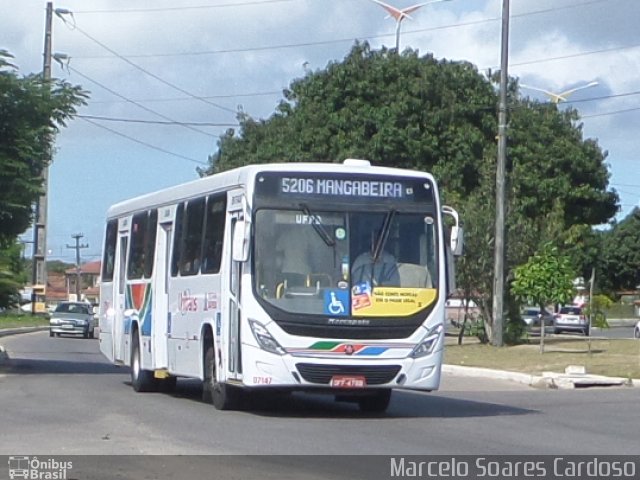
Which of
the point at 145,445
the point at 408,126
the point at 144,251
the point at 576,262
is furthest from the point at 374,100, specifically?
the point at 145,445

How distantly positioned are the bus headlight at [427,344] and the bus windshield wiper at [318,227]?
5.63 feet

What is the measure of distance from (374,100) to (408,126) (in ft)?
7.99

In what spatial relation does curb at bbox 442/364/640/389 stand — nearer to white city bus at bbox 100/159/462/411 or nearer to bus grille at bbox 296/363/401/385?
white city bus at bbox 100/159/462/411

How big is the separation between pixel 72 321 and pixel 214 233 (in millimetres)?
34626

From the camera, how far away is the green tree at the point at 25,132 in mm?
26406

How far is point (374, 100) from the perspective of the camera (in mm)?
49594

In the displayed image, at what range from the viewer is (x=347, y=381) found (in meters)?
16.7

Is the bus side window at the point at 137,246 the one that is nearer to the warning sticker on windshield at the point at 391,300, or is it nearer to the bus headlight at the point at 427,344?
the warning sticker on windshield at the point at 391,300

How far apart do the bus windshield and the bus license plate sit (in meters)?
0.79

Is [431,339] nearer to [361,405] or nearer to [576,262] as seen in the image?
[361,405]

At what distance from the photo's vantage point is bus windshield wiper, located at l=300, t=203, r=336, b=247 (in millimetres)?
16938

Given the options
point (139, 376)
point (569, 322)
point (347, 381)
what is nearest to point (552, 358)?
point (139, 376)

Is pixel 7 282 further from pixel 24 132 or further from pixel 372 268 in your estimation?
pixel 372 268

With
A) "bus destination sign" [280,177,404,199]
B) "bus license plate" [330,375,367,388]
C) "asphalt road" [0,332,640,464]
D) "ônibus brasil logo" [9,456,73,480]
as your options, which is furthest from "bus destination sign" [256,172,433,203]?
"ônibus brasil logo" [9,456,73,480]
